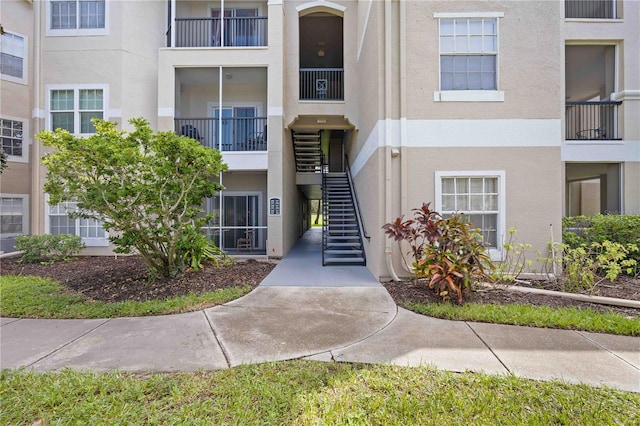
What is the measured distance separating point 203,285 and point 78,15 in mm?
11142

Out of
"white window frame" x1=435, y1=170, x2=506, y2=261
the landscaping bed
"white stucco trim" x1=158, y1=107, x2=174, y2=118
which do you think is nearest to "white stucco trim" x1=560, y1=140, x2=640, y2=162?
the landscaping bed

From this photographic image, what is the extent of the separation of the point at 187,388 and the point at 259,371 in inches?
25.7

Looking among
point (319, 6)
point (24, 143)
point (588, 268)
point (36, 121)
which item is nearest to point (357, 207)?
point (588, 268)

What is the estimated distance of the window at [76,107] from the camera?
9789 mm

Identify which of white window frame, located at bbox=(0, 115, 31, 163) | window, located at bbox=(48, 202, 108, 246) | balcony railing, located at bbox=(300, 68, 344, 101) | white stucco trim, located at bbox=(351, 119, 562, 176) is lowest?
window, located at bbox=(48, 202, 108, 246)

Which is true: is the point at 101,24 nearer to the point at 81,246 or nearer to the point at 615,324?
the point at 81,246

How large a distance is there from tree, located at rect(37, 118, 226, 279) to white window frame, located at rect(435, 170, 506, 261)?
4.55m

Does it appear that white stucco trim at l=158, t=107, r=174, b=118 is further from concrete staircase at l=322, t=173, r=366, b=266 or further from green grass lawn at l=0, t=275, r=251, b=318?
green grass lawn at l=0, t=275, r=251, b=318

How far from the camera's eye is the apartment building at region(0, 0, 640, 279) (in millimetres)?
5855

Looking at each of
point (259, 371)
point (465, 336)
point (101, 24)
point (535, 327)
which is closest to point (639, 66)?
point (535, 327)

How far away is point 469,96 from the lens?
5.91 m

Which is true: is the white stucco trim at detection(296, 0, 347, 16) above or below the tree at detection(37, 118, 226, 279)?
above

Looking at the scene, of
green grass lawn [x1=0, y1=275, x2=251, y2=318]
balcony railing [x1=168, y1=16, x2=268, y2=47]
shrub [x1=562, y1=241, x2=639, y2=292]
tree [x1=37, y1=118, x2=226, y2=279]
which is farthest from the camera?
balcony railing [x1=168, y1=16, x2=268, y2=47]

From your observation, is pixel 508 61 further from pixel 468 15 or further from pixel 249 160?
pixel 249 160
